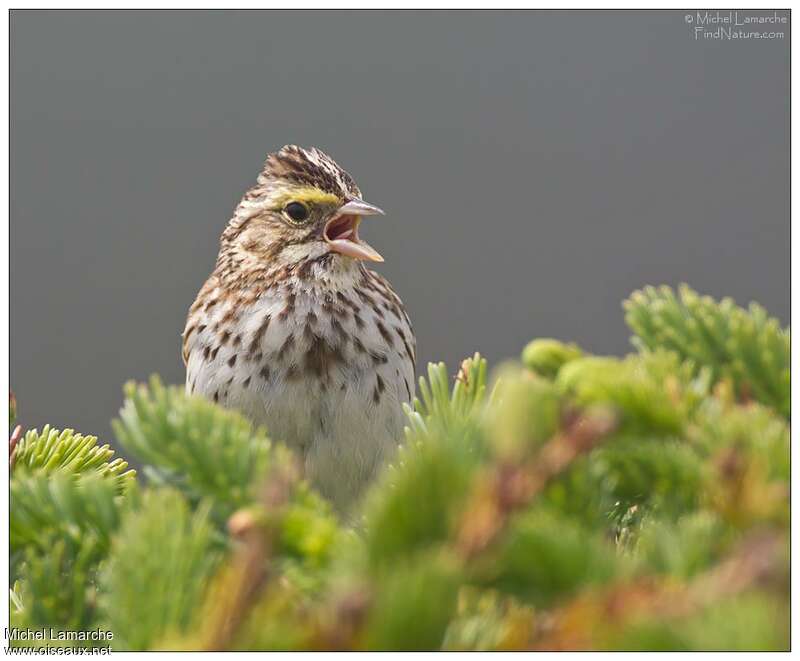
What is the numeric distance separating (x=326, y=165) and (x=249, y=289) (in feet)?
0.66

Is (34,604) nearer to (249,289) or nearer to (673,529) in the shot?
(673,529)

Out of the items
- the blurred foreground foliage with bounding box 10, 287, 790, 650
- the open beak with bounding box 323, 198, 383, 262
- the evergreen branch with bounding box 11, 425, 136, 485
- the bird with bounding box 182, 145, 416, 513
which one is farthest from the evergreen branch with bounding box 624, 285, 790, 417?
the open beak with bounding box 323, 198, 383, 262

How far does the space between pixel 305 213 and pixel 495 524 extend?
112 cm

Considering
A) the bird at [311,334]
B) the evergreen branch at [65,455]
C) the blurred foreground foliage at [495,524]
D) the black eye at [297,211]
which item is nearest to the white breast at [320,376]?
the bird at [311,334]

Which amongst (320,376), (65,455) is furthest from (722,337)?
(320,376)

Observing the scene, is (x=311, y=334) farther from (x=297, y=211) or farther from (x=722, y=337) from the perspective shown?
(x=722, y=337)

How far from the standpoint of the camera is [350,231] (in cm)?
141

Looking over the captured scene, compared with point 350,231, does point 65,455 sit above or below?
below

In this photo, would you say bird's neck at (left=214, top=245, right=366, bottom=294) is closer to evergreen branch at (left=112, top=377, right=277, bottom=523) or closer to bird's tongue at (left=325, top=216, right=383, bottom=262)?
bird's tongue at (left=325, top=216, right=383, bottom=262)

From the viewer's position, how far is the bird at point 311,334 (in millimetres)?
1223

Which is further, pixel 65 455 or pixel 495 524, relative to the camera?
pixel 65 455

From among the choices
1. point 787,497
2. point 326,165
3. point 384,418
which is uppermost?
point 326,165

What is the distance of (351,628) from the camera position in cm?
31

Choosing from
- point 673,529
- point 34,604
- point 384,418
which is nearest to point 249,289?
point 384,418
